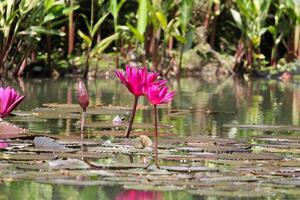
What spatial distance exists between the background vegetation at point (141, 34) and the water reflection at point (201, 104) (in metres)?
0.85

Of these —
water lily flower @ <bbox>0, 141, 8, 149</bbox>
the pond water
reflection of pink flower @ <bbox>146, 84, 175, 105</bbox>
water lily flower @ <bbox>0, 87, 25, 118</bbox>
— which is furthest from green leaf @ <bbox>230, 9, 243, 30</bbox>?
reflection of pink flower @ <bbox>146, 84, 175, 105</bbox>

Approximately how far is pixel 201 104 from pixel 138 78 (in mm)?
3337

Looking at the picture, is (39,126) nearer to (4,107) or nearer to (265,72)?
(4,107)

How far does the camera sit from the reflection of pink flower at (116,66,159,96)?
3.14 meters

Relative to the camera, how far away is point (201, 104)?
256 inches

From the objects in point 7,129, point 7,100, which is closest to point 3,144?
point 7,100

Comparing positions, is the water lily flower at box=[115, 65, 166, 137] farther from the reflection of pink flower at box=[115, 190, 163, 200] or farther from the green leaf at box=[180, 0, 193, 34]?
the green leaf at box=[180, 0, 193, 34]

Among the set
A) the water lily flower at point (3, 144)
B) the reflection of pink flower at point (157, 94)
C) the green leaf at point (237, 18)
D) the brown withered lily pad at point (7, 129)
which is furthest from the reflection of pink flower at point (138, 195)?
the green leaf at point (237, 18)

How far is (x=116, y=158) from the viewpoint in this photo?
3.10 meters

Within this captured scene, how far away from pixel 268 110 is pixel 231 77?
5.78 meters

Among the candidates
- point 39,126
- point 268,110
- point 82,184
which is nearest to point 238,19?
point 268,110

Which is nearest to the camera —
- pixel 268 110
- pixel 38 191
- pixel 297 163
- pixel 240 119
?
pixel 38 191

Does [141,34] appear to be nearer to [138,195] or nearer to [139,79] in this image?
[139,79]

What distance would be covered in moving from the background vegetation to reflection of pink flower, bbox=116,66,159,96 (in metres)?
5.84
